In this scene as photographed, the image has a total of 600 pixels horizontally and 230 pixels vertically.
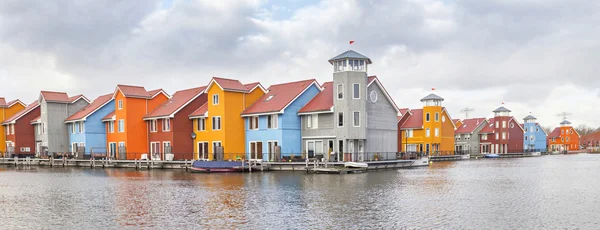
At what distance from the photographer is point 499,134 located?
115m

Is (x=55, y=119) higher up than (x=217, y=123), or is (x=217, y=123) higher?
(x=55, y=119)

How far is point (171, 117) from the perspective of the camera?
62344 mm

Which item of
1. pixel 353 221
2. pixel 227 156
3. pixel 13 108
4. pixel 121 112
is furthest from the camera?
pixel 13 108

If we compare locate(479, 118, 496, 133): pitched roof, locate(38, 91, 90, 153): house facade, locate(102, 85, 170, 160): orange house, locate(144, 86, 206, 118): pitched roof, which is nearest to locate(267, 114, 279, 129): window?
locate(144, 86, 206, 118): pitched roof

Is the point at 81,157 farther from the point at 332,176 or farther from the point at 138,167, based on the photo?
the point at 332,176

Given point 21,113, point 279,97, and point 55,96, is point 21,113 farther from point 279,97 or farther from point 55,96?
point 279,97

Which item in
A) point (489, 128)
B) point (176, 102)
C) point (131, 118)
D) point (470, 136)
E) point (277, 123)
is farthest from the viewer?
point (470, 136)

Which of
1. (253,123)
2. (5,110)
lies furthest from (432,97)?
(5,110)

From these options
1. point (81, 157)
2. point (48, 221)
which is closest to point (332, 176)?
point (48, 221)

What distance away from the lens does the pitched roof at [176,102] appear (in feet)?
209

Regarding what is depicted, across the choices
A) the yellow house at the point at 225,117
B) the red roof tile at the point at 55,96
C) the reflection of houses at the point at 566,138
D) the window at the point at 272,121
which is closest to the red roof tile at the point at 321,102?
the window at the point at 272,121

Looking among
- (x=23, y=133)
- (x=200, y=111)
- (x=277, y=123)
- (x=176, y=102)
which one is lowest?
(x=23, y=133)

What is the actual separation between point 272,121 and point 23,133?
47.8 meters

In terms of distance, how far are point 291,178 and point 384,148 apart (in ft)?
58.8
